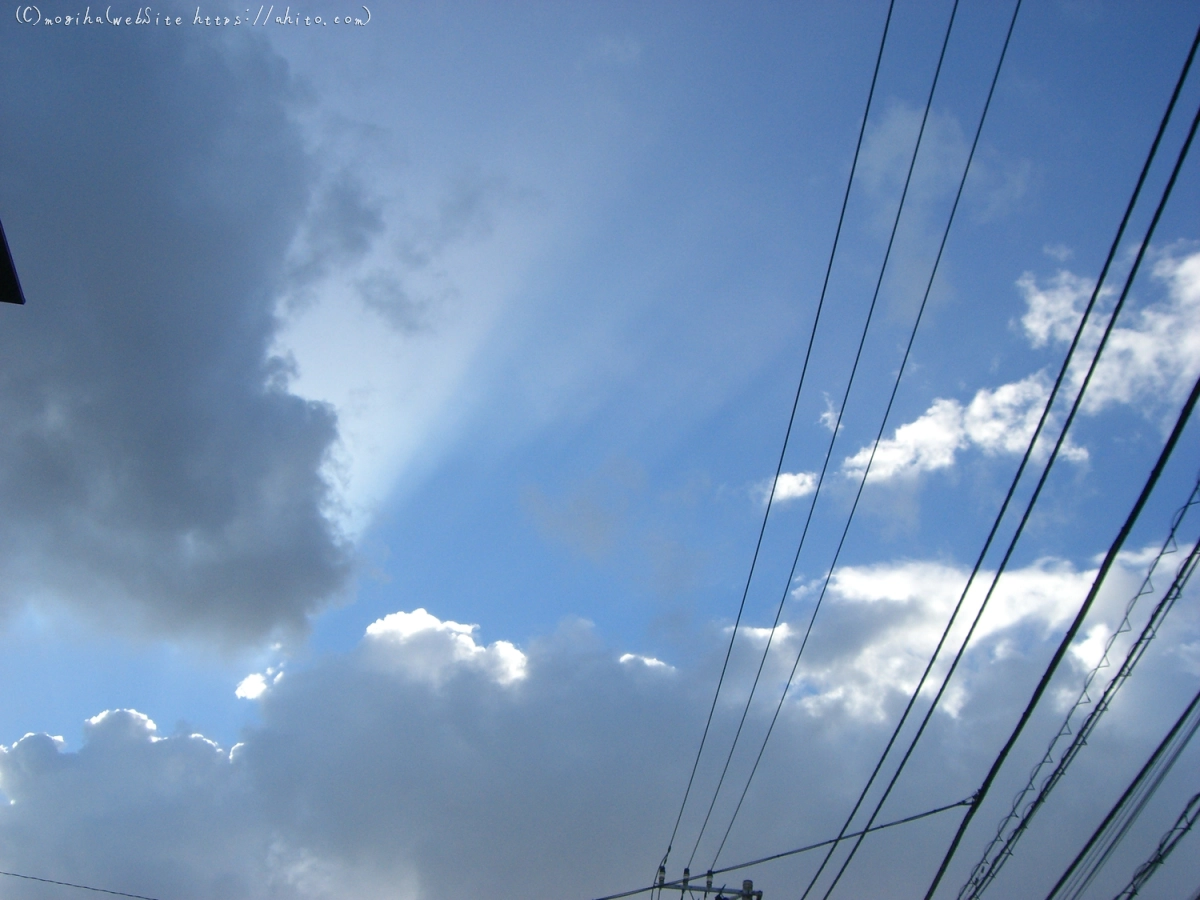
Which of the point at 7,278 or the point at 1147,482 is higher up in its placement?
the point at 7,278

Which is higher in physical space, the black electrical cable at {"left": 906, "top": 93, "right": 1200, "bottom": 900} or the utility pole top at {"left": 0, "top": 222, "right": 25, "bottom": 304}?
the utility pole top at {"left": 0, "top": 222, "right": 25, "bottom": 304}

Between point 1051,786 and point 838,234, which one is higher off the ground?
point 838,234

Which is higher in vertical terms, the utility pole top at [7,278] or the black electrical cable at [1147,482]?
the utility pole top at [7,278]

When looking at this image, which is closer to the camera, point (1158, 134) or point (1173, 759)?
point (1158, 134)

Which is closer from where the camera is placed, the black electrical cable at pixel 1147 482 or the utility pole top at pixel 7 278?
the black electrical cable at pixel 1147 482

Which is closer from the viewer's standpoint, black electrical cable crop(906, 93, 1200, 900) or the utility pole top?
black electrical cable crop(906, 93, 1200, 900)

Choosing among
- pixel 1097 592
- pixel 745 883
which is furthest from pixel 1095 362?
pixel 745 883

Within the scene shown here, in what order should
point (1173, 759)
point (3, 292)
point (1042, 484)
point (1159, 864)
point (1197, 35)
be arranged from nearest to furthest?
point (1197, 35) → point (1042, 484) → point (1173, 759) → point (1159, 864) → point (3, 292)

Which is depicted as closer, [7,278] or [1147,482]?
[1147,482]

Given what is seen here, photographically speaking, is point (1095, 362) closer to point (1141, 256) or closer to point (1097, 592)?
point (1141, 256)

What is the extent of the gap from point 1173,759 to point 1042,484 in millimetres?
4756

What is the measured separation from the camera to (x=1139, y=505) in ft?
21.8

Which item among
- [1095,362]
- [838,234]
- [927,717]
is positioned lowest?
[927,717]

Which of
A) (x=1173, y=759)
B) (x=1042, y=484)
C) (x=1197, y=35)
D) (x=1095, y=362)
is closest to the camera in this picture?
(x=1197, y=35)
